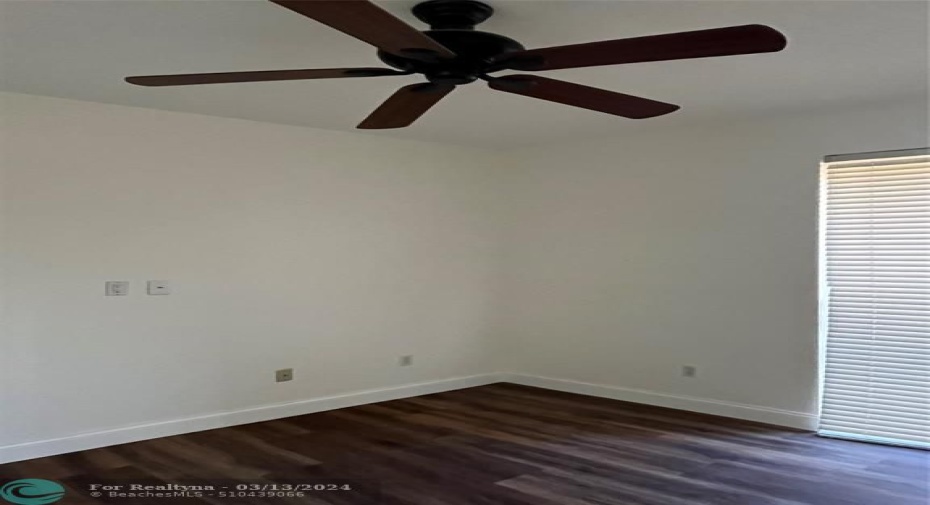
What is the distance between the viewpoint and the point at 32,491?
3520 millimetres

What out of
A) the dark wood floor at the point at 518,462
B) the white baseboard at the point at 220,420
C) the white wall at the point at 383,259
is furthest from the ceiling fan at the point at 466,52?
the white baseboard at the point at 220,420

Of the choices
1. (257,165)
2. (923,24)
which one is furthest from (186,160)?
(923,24)

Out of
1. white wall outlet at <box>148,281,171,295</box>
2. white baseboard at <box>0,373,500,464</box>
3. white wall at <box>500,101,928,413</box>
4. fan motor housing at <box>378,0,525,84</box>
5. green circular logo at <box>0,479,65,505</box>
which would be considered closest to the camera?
fan motor housing at <box>378,0,525,84</box>

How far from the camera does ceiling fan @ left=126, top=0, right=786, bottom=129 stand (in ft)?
6.56

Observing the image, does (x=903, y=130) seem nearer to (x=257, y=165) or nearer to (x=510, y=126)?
(x=510, y=126)

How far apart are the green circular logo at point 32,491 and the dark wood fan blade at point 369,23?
2.73 meters

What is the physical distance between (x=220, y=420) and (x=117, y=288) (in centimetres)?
110

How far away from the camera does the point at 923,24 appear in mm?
2875

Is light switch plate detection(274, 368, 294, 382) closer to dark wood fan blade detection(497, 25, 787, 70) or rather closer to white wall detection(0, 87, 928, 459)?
white wall detection(0, 87, 928, 459)

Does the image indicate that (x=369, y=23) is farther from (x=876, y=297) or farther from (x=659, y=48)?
(x=876, y=297)

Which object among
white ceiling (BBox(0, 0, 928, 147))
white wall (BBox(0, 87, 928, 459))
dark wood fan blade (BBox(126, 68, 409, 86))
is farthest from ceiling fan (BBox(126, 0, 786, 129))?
white wall (BBox(0, 87, 928, 459))

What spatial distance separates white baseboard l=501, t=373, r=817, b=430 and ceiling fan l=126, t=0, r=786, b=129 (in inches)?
107

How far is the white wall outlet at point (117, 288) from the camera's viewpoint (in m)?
4.36

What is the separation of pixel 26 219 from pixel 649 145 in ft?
13.6
